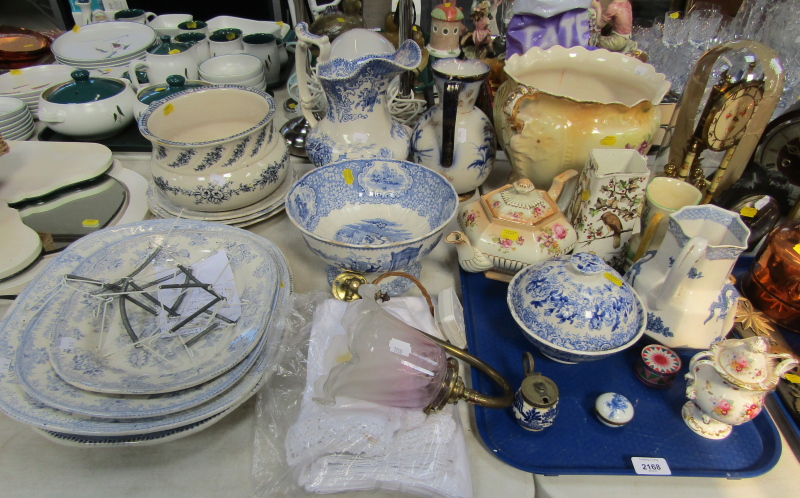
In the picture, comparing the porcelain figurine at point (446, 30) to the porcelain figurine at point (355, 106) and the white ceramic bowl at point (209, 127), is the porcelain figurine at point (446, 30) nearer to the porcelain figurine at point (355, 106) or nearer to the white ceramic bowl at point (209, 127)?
the porcelain figurine at point (355, 106)

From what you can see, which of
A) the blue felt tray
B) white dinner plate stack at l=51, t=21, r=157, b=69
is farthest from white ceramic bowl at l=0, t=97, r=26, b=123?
the blue felt tray

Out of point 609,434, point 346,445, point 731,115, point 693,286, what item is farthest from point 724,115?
point 346,445

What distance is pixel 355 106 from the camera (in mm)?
877

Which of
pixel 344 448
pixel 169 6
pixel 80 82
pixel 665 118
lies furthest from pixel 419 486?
pixel 169 6

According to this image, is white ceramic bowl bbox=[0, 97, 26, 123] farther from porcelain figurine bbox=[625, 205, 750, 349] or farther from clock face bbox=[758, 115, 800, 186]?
clock face bbox=[758, 115, 800, 186]

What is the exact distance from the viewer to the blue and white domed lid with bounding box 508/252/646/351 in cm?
61

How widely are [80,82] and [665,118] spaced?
4.64 feet

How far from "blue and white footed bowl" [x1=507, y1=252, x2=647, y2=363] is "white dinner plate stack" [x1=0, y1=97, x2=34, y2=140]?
1.24 meters

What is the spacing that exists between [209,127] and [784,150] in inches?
45.8

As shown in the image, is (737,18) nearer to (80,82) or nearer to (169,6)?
(80,82)

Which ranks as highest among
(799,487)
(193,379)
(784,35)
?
(784,35)

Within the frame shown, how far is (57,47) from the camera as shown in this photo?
4.56 feet

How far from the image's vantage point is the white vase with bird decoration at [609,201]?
712mm

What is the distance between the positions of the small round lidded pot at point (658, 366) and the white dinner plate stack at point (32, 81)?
1.51 metres
